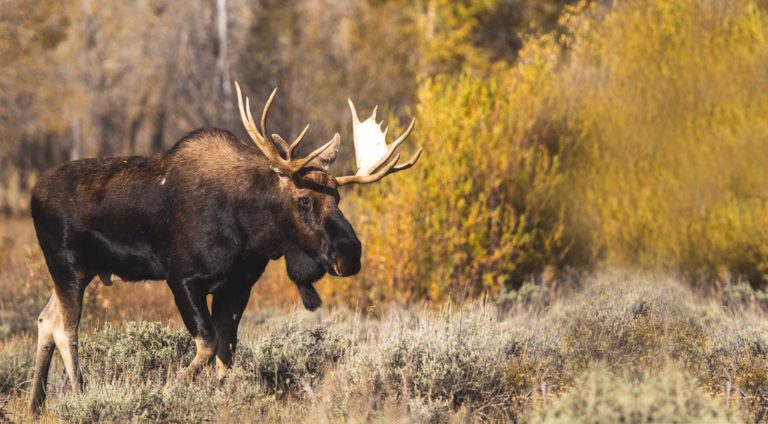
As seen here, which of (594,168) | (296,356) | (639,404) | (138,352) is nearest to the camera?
(639,404)

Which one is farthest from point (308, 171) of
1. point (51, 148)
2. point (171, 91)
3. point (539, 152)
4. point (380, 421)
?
point (51, 148)

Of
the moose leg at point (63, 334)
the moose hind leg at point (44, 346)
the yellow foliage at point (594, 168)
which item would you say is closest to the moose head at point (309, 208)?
the moose leg at point (63, 334)

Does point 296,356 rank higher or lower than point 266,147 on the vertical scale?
lower

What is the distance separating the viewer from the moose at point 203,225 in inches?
239

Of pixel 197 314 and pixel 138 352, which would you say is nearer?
pixel 197 314

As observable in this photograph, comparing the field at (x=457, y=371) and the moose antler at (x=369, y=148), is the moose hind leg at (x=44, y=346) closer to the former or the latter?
the field at (x=457, y=371)

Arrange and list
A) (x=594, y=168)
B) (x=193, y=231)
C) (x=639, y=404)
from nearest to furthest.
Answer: (x=639, y=404)
(x=193, y=231)
(x=594, y=168)

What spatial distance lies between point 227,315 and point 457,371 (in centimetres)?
149

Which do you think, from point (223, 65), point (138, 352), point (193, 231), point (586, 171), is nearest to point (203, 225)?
point (193, 231)

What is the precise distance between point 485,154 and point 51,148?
22127 millimetres

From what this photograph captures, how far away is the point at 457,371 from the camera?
5980mm

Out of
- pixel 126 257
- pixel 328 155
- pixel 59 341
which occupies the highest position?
pixel 328 155

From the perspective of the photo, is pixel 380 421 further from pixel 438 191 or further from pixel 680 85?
pixel 680 85

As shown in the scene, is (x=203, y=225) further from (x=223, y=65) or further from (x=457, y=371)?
(x=223, y=65)
